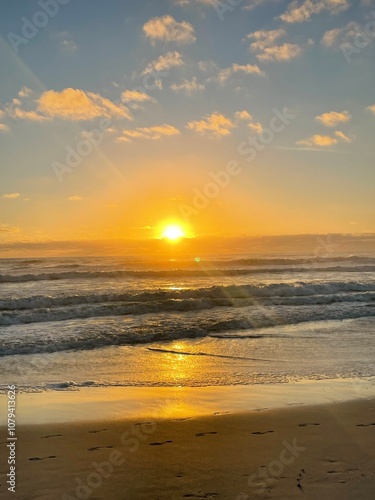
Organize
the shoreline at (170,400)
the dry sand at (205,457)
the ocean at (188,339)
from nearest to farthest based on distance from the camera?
the dry sand at (205,457) < the shoreline at (170,400) < the ocean at (188,339)

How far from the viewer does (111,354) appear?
993cm

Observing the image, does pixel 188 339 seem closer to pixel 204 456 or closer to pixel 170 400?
pixel 170 400

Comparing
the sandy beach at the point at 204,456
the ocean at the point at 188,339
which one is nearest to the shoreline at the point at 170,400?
the sandy beach at the point at 204,456

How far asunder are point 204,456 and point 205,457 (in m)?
0.02

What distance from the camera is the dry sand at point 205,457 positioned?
3.73 metres

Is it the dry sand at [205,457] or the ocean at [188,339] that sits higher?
the ocean at [188,339]

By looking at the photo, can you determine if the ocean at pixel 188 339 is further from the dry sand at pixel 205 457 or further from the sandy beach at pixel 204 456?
the dry sand at pixel 205 457

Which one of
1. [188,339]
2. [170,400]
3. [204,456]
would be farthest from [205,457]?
[188,339]

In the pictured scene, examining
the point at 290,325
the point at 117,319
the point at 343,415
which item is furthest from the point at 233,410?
the point at 117,319

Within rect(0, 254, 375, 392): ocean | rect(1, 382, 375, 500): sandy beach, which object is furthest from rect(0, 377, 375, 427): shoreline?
rect(0, 254, 375, 392): ocean

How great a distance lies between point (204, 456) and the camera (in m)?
4.36

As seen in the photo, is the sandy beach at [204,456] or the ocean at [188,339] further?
the ocean at [188,339]

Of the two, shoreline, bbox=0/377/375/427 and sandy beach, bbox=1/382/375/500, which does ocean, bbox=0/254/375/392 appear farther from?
sandy beach, bbox=1/382/375/500

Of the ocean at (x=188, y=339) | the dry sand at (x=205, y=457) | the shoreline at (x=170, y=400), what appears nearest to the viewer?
the dry sand at (x=205, y=457)
